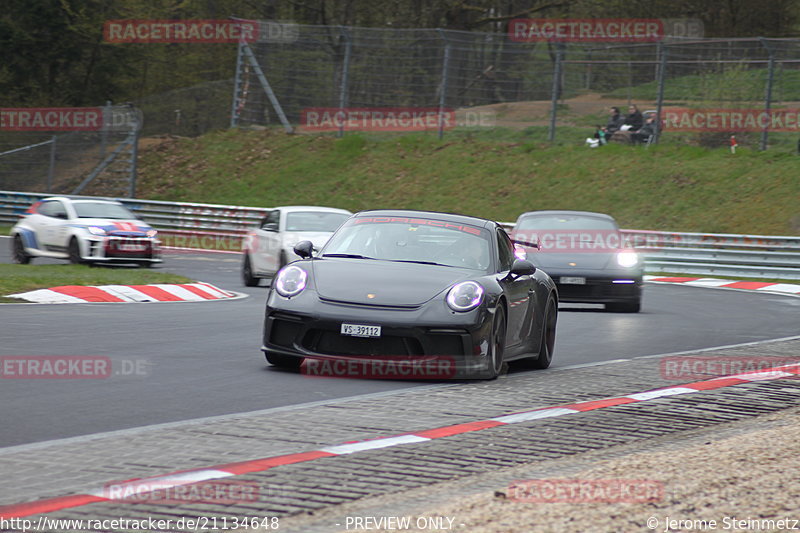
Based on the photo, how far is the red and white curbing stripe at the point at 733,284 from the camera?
81.9 feet

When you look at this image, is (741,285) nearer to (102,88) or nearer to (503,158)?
(503,158)

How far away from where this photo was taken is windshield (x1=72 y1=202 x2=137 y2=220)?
76.9 ft

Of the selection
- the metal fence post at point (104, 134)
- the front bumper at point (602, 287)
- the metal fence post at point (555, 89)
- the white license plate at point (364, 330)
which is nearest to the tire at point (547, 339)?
the white license plate at point (364, 330)

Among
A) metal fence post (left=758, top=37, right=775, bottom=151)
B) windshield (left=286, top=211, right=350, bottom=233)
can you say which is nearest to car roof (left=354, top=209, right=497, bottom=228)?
windshield (left=286, top=211, right=350, bottom=233)

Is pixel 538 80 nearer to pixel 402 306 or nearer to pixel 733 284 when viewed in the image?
pixel 733 284

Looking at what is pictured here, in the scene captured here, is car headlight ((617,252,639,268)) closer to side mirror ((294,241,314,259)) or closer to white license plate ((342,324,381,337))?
side mirror ((294,241,314,259))

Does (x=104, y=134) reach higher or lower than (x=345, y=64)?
lower

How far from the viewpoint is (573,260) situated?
18594mm

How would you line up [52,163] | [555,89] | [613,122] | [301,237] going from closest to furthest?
[301,237] < [555,89] < [613,122] < [52,163]

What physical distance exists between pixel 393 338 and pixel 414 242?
149 cm

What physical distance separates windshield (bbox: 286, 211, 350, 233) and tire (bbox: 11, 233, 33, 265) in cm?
613

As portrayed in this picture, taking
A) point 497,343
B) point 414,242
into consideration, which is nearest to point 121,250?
point 414,242

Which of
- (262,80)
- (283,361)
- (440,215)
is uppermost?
(262,80)

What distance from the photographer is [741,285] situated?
2580cm
